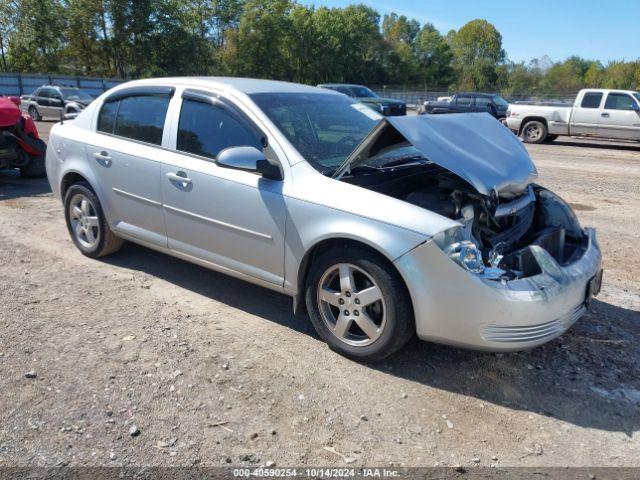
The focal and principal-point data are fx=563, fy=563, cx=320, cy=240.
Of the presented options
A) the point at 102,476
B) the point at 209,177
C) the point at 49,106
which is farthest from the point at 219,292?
the point at 49,106

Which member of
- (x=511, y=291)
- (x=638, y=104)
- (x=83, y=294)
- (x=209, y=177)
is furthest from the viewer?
(x=638, y=104)

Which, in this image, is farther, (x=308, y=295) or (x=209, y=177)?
(x=209, y=177)

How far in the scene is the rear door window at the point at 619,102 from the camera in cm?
1652

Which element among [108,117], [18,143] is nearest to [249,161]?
[108,117]

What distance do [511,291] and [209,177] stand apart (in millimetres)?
2201

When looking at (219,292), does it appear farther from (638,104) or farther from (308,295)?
(638,104)

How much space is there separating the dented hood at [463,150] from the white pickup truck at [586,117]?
14554 millimetres

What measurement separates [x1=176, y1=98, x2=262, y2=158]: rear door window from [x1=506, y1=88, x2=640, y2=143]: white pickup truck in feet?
52.1

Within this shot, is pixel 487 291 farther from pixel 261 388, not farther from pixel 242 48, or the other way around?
pixel 242 48

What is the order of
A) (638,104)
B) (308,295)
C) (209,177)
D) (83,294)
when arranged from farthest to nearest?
(638,104)
(83,294)
(209,177)
(308,295)

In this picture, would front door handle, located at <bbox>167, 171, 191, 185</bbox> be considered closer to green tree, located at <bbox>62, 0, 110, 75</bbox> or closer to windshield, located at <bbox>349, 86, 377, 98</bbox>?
windshield, located at <bbox>349, 86, 377, 98</bbox>

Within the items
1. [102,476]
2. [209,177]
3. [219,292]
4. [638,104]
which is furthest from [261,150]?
[638,104]

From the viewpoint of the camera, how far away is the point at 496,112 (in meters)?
27.8

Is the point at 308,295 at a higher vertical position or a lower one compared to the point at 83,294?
higher
